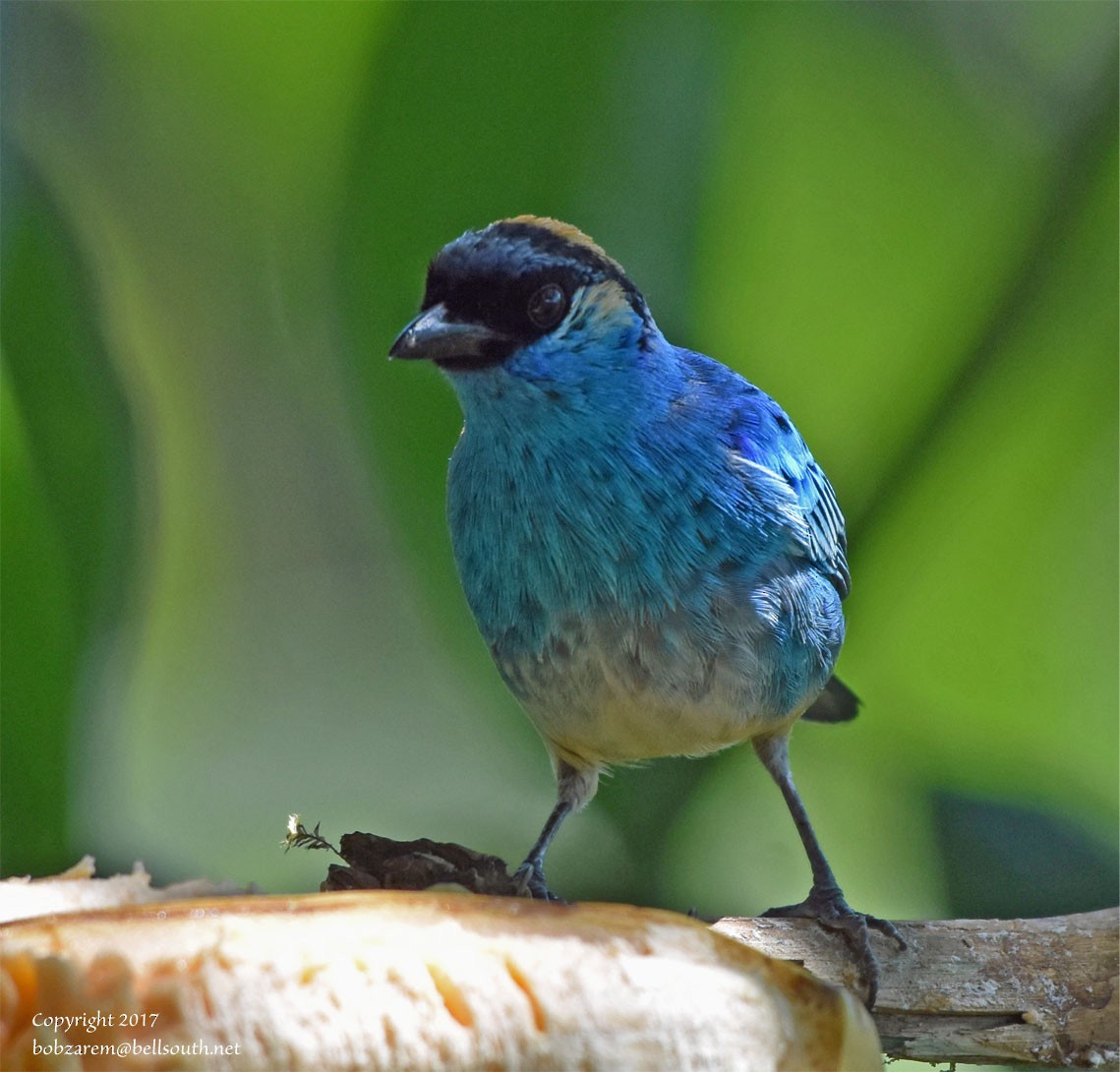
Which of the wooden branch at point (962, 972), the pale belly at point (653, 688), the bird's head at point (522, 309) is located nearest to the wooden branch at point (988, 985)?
the wooden branch at point (962, 972)

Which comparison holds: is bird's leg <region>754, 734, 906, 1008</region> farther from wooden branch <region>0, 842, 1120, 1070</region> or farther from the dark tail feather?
the dark tail feather

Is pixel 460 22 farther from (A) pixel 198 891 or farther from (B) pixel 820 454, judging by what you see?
(A) pixel 198 891

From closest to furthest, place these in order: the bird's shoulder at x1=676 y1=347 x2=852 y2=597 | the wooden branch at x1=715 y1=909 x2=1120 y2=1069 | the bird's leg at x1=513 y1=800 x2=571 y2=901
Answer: the wooden branch at x1=715 y1=909 x2=1120 y2=1069 → the bird's shoulder at x1=676 y1=347 x2=852 y2=597 → the bird's leg at x1=513 y1=800 x2=571 y2=901

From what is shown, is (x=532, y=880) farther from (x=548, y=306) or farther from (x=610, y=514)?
(x=548, y=306)

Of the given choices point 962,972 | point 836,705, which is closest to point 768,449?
point 836,705

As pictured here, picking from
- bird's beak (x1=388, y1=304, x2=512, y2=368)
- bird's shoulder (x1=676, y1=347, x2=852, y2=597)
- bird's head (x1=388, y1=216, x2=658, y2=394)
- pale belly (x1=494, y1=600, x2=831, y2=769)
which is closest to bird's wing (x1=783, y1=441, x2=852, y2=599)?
bird's shoulder (x1=676, y1=347, x2=852, y2=597)

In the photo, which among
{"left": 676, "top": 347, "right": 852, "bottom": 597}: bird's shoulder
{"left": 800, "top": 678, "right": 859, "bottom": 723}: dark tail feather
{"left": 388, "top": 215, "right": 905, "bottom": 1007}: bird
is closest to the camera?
{"left": 388, "top": 215, "right": 905, "bottom": 1007}: bird

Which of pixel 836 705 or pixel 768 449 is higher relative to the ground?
pixel 768 449
